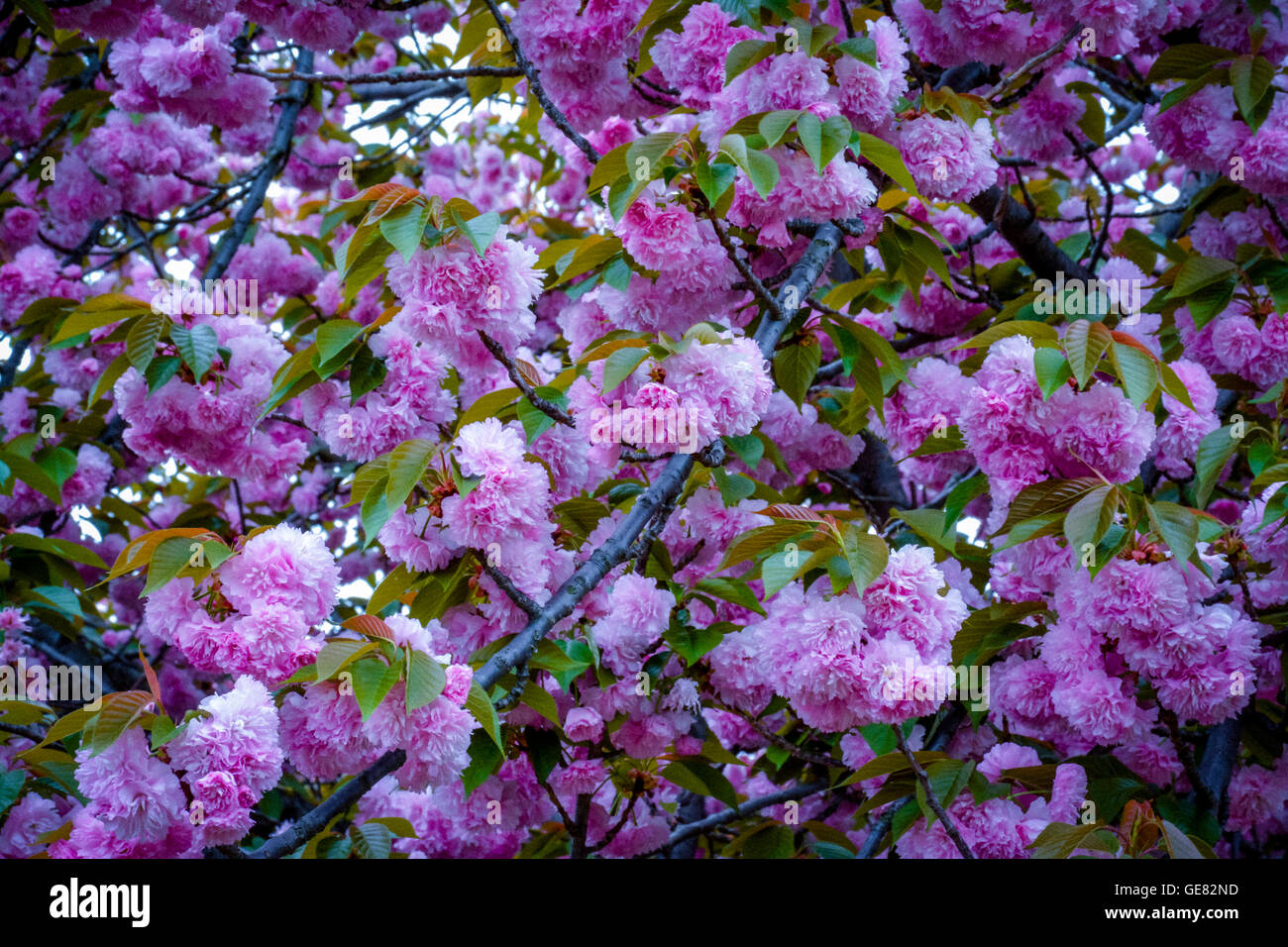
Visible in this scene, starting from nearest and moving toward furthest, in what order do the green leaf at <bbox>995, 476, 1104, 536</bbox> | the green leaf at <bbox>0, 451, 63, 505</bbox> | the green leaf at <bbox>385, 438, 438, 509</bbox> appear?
the green leaf at <bbox>385, 438, 438, 509</bbox> < the green leaf at <bbox>995, 476, 1104, 536</bbox> < the green leaf at <bbox>0, 451, 63, 505</bbox>

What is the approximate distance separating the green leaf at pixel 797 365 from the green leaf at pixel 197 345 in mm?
1202

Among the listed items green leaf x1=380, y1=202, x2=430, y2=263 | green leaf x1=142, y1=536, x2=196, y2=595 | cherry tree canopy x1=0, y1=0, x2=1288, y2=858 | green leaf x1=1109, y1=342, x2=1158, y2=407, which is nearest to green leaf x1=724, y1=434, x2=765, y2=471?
cherry tree canopy x1=0, y1=0, x2=1288, y2=858

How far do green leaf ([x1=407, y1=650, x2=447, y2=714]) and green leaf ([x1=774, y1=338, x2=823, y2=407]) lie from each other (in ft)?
3.80

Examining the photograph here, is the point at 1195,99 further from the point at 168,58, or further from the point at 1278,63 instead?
the point at 168,58

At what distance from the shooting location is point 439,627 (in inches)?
74.0

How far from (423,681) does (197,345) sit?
118cm

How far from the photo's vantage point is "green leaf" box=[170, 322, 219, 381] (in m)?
2.19

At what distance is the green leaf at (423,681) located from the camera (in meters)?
1.36

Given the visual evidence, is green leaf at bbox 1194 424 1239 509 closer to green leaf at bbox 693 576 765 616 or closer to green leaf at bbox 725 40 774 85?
green leaf at bbox 693 576 765 616

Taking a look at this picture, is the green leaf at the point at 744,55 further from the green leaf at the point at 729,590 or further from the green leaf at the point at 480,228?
the green leaf at the point at 729,590

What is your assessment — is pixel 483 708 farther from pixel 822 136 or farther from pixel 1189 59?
pixel 1189 59

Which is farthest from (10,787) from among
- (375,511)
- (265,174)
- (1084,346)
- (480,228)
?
(265,174)

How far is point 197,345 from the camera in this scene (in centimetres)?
221

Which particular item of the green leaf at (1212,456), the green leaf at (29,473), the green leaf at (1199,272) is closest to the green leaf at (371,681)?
the green leaf at (1212,456)
